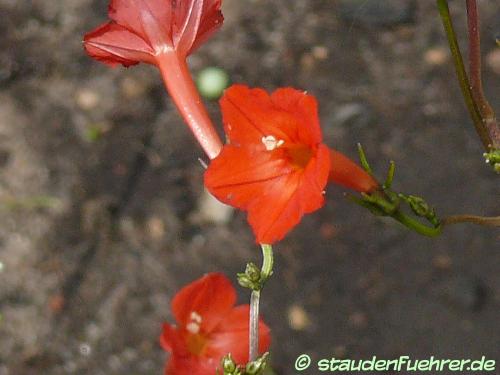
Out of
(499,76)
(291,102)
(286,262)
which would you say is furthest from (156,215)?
(291,102)

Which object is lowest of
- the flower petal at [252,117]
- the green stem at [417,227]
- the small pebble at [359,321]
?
the small pebble at [359,321]

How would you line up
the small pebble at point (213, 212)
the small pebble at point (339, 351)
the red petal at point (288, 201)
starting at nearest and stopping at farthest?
1. the red petal at point (288, 201)
2. the small pebble at point (339, 351)
3. the small pebble at point (213, 212)

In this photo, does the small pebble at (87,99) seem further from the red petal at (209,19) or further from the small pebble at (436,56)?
the red petal at (209,19)

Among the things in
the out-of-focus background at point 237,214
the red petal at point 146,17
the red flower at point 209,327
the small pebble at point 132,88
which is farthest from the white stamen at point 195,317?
the small pebble at point 132,88

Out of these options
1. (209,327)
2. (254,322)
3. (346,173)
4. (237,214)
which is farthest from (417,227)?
(237,214)

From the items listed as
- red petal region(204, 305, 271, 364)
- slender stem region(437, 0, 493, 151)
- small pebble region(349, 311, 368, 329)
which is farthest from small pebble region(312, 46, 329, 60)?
slender stem region(437, 0, 493, 151)

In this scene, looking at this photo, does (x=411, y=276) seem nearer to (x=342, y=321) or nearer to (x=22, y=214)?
(x=342, y=321)

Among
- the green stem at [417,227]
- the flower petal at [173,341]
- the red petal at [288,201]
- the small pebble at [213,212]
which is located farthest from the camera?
the small pebble at [213,212]
